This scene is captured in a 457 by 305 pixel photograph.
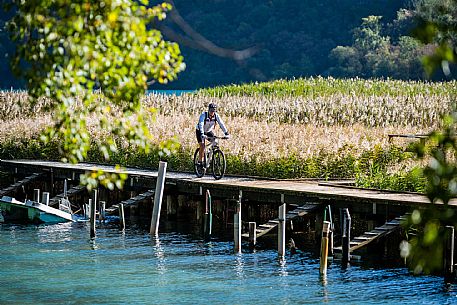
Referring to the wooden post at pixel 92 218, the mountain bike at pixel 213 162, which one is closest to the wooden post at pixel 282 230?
the mountain bike at pixel 213 162

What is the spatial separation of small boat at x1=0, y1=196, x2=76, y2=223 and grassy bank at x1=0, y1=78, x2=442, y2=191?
364cm

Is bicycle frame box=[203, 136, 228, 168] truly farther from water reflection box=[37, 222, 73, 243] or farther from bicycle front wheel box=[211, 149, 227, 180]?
water reflection box=[37, 222, 73, 243]

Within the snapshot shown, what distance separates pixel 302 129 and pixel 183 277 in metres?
13.0

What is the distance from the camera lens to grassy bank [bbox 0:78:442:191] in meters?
27.2

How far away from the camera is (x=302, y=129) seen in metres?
31.9

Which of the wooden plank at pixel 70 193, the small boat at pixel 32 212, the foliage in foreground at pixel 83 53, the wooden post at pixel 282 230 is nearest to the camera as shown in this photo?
the foliage in foreground at pixel 83 53

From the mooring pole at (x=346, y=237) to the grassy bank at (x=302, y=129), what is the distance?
1659 millimetres

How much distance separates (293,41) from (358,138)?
76.9m

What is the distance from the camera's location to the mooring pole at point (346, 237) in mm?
18438

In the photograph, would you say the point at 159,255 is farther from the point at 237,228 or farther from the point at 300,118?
the point at 300,118

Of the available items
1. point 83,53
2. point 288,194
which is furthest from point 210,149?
point 83,53

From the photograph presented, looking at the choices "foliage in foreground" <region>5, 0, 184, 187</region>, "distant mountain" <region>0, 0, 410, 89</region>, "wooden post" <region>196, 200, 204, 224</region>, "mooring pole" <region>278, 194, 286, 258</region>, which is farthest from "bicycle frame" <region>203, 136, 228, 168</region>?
"distant mountain" <region>0, 0, 410, 89</region>

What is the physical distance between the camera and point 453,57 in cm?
391

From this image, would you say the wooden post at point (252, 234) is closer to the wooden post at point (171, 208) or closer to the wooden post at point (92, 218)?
the wooden post at point (92, 218)
